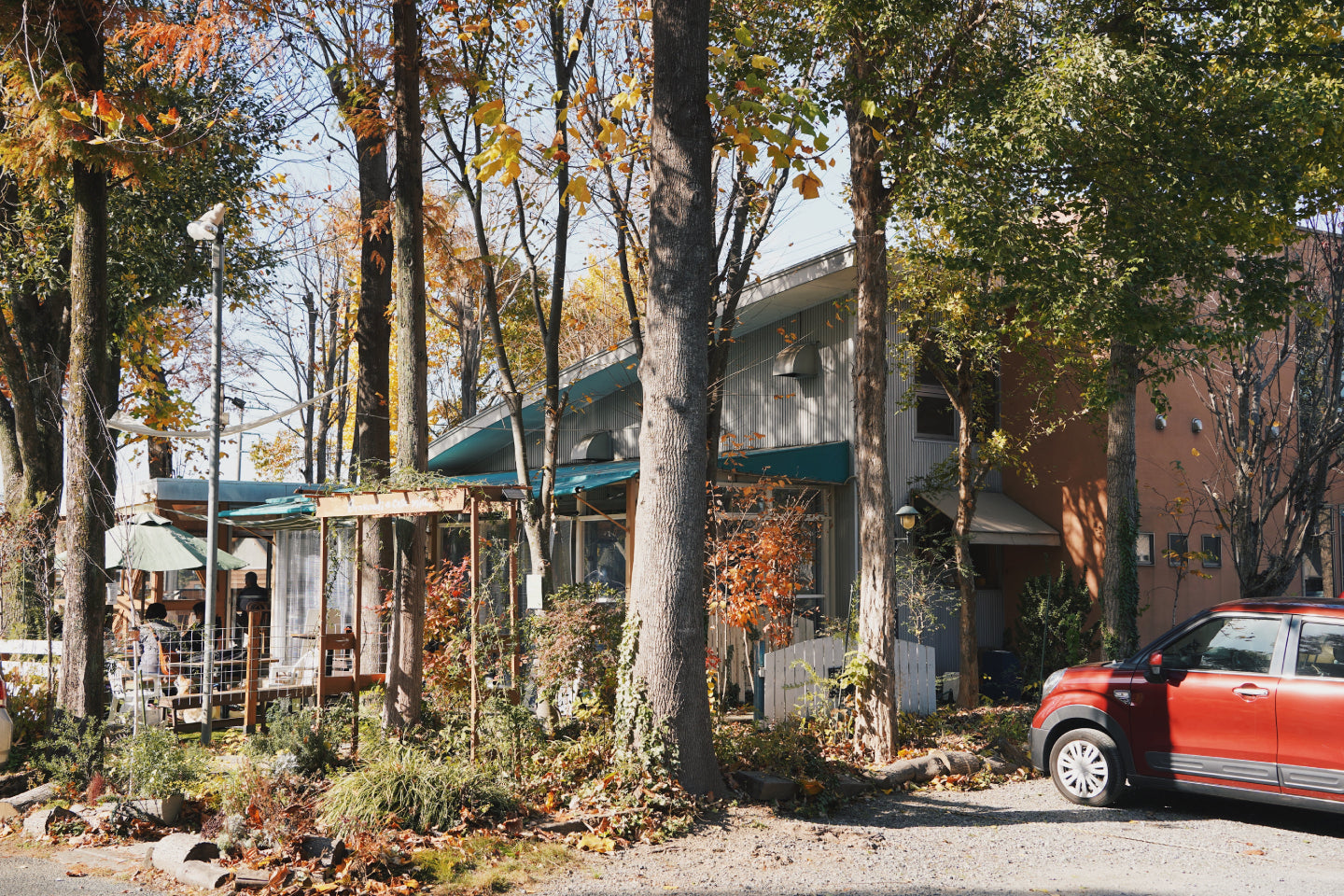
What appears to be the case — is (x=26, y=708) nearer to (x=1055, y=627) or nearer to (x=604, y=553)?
(x=604, y=553)

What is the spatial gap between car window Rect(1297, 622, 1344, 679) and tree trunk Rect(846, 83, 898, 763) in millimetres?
3468

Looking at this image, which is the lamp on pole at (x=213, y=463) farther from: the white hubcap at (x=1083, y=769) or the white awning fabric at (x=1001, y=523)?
the white awning fabric at (x=1001, y=523)

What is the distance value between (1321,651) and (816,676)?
177 inches

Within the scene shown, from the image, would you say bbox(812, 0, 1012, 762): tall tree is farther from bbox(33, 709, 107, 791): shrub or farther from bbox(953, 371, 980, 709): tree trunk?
bbox(33, 709, 107, 791): shrub

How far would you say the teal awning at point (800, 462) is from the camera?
1416cm

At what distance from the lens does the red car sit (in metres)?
7.39

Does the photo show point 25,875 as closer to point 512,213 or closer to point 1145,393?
point 512,213

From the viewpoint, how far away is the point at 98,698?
8.57 metres

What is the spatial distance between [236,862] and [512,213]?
960 cm

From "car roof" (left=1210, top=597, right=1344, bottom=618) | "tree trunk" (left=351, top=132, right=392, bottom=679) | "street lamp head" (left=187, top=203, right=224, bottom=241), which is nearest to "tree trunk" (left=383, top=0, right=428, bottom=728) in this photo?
"tree trunk" (left=351, top=132, right=392, bottom=679)

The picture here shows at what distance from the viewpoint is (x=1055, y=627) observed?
49.7 feet

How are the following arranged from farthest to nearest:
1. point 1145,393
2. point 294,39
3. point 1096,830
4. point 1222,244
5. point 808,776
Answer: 1. point 1145,393
2. point 294,39
3. point 1222,244
4. point 808,776
5. point 1096,830

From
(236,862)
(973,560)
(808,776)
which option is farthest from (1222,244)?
(236,862)

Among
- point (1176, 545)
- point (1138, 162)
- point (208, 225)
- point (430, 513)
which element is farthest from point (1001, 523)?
point (208, 225)
